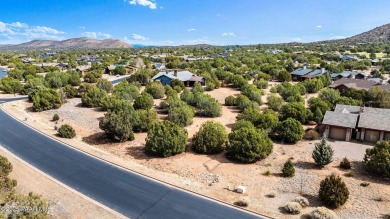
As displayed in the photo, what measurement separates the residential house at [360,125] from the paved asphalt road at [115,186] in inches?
874

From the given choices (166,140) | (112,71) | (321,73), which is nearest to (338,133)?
(166,140)

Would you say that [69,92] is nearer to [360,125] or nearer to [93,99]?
[93,99]

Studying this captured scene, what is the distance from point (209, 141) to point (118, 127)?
445 inches

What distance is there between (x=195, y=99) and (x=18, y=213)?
135 feet

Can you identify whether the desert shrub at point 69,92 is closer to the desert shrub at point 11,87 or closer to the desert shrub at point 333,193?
the desert shrub at point 11,87

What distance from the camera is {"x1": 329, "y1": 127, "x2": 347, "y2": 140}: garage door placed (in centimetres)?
3653

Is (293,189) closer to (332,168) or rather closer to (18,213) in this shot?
(332,168)

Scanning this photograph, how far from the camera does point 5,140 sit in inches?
1379

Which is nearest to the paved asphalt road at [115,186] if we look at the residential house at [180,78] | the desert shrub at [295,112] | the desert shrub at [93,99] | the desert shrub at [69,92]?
the desert shrub at [93,99]

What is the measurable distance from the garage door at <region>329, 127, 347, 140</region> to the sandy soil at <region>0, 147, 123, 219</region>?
29.1m

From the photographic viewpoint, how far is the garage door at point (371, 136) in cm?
3542

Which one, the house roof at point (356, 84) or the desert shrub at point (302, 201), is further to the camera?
the house roof at point (356, 84)

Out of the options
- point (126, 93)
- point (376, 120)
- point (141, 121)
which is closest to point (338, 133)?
point (376, 120)

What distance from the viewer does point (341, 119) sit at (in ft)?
121
